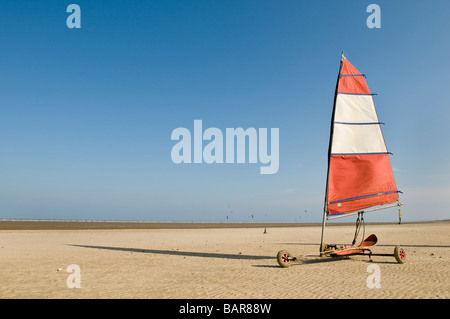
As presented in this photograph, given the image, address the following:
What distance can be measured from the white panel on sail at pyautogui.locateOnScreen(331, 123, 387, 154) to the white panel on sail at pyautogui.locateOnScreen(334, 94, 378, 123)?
0.31 m

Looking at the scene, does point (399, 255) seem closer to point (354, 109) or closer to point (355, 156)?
point (355, 156)

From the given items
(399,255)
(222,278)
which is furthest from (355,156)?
(222,278)

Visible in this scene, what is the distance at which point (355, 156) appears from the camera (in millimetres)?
14508

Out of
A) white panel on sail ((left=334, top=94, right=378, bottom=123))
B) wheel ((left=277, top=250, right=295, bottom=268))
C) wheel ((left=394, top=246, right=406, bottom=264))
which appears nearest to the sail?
white panel on sail ((left=334, top=94, right=378, bottom=123))

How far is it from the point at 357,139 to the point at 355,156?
0.80 meters

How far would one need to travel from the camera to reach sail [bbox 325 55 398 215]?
14242 millimetres

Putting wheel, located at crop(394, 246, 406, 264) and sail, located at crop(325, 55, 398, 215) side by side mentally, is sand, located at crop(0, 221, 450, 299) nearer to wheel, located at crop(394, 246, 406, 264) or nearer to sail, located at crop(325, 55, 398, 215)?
wheel, located at crop(394, 246, 406, 264)

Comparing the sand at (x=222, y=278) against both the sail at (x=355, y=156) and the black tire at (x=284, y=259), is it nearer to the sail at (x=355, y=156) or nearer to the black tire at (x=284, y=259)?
the black tire at (x=284, y=259)

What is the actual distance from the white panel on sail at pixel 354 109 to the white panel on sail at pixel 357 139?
0.31 meters

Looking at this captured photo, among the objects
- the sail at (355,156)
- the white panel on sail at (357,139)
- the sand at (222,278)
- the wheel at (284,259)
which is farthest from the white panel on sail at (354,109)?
the wheel at (284,259)

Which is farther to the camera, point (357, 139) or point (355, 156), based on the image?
point (357, 139)
